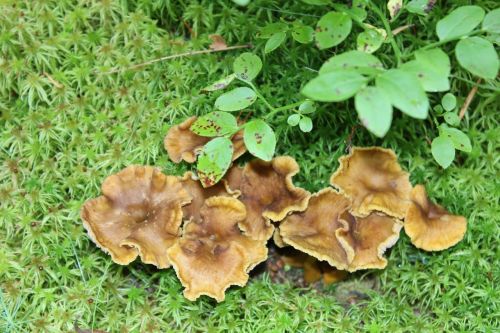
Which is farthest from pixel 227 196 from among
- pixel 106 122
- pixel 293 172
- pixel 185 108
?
pixel 106 122

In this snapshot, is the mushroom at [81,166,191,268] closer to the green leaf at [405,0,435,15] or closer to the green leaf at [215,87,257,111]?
the green leaf at [215,87,257,111]

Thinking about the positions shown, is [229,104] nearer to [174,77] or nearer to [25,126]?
[174,77]

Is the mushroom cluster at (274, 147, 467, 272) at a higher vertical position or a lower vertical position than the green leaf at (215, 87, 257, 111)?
lower

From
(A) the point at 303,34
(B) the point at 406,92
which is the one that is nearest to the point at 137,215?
(A) the point at 303,34

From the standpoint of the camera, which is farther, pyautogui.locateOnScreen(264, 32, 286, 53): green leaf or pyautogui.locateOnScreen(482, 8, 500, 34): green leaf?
pyautogui.locateOnScreen(264, 32, 286, 53): green leaf

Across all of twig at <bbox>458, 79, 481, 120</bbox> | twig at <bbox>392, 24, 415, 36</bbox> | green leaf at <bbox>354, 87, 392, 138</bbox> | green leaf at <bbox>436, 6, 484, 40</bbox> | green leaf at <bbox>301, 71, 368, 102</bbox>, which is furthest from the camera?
twig at <bbox>458, 79, 481, 120</bbox>

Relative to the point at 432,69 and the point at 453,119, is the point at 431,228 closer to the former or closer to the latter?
the point at 453,119

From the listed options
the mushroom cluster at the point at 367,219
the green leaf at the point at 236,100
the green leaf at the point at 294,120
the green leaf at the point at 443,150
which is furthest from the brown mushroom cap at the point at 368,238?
the green leaf at the point at 236,100

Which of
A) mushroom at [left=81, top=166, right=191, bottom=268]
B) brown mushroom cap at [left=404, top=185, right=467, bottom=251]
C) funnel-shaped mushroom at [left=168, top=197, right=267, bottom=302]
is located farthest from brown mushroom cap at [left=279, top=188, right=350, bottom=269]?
mushroom at [left=81, top=166, right=191, bottom=268]
